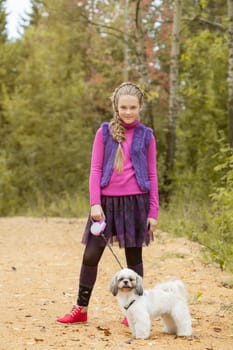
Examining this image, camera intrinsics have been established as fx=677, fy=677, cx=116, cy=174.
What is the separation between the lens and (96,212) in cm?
568

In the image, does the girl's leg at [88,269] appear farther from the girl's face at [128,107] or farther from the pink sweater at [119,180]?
the girl's face at [128,107]

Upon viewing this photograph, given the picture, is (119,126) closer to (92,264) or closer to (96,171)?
(96,171)

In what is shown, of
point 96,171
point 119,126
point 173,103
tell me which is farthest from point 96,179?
point 173,103

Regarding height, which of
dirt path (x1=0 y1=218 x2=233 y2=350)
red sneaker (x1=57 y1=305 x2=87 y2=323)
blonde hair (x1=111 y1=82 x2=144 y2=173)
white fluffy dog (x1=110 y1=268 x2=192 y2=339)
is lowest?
dirt path (x1=0 y1=218 x2=233 y2=350)

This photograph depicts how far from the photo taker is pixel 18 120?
915 inches

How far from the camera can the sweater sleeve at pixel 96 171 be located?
18.8 ft

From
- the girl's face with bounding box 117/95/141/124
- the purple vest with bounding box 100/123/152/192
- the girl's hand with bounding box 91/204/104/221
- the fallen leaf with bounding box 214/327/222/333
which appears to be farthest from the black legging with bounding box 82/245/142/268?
the girl's face with bounding box 117/95/141/124

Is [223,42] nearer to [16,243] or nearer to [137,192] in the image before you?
[16,243]

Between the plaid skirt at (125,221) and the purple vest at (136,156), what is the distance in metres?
0.14

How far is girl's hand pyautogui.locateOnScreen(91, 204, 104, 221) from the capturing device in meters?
5.68

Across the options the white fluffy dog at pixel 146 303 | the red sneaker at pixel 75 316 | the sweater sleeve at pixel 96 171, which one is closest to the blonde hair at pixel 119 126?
the sweater sleeve at pixel 96 171

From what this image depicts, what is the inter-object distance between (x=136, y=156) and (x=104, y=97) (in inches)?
813

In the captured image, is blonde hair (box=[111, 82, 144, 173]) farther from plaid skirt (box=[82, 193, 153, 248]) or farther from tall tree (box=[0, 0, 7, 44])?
tall tree (box=[0, 0, 7, 44])

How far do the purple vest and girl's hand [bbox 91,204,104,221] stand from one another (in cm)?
A: 19
